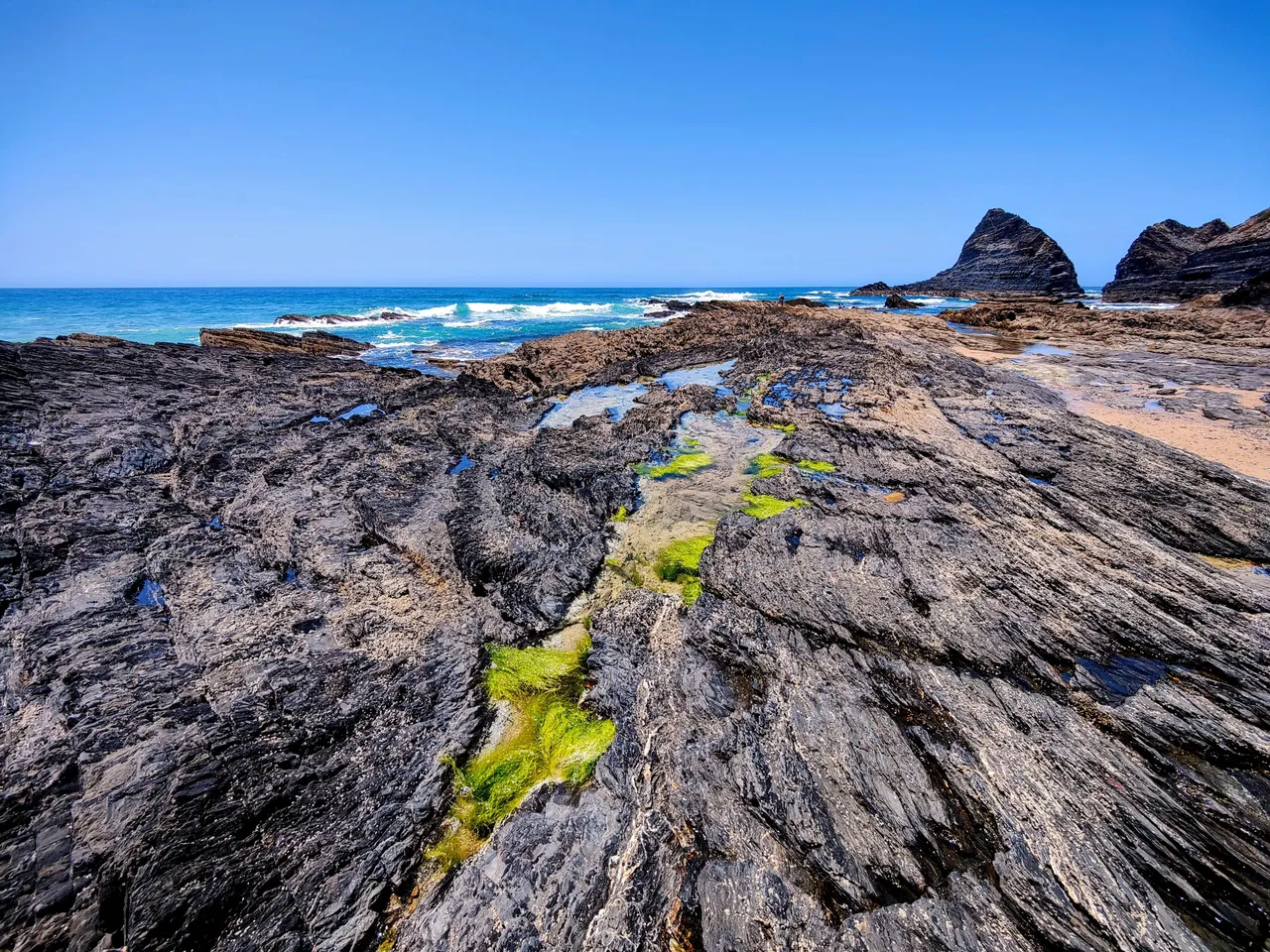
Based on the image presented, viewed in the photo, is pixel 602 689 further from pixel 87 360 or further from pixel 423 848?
pixel 87 360

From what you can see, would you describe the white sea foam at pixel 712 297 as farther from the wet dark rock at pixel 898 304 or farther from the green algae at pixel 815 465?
the green algae at pixel 815 465

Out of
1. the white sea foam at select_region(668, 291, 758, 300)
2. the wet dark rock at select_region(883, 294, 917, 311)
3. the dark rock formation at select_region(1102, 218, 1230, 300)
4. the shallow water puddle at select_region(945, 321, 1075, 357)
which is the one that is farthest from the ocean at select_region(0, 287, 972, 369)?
the dark rock formation at select_region(1102, 218, 1230, 300)

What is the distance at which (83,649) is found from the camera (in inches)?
283

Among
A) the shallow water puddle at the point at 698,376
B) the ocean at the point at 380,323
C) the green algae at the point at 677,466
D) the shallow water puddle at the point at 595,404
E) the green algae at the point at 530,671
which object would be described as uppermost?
the ocean at the point at 380,323

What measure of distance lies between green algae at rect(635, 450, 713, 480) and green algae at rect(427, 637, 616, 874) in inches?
282

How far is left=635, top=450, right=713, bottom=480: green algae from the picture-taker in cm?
1454

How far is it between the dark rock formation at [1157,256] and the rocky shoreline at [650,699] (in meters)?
96.7

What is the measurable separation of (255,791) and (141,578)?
6.21m

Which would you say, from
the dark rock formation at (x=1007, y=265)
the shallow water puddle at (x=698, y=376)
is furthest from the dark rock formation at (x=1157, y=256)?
the shallow water puddle at (x=698, y=376)

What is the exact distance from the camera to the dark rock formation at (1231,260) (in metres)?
57.4

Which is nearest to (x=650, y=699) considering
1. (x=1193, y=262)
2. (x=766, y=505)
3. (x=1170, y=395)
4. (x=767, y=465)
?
(x=766, y=505)

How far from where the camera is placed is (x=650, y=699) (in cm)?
697

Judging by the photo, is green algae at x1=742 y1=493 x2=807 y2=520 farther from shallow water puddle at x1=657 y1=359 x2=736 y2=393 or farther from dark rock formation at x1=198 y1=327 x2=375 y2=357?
dark rock formation at x1=198 y1=327 x2=375 y2=357

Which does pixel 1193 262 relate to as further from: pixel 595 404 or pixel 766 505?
pixel 766 505
